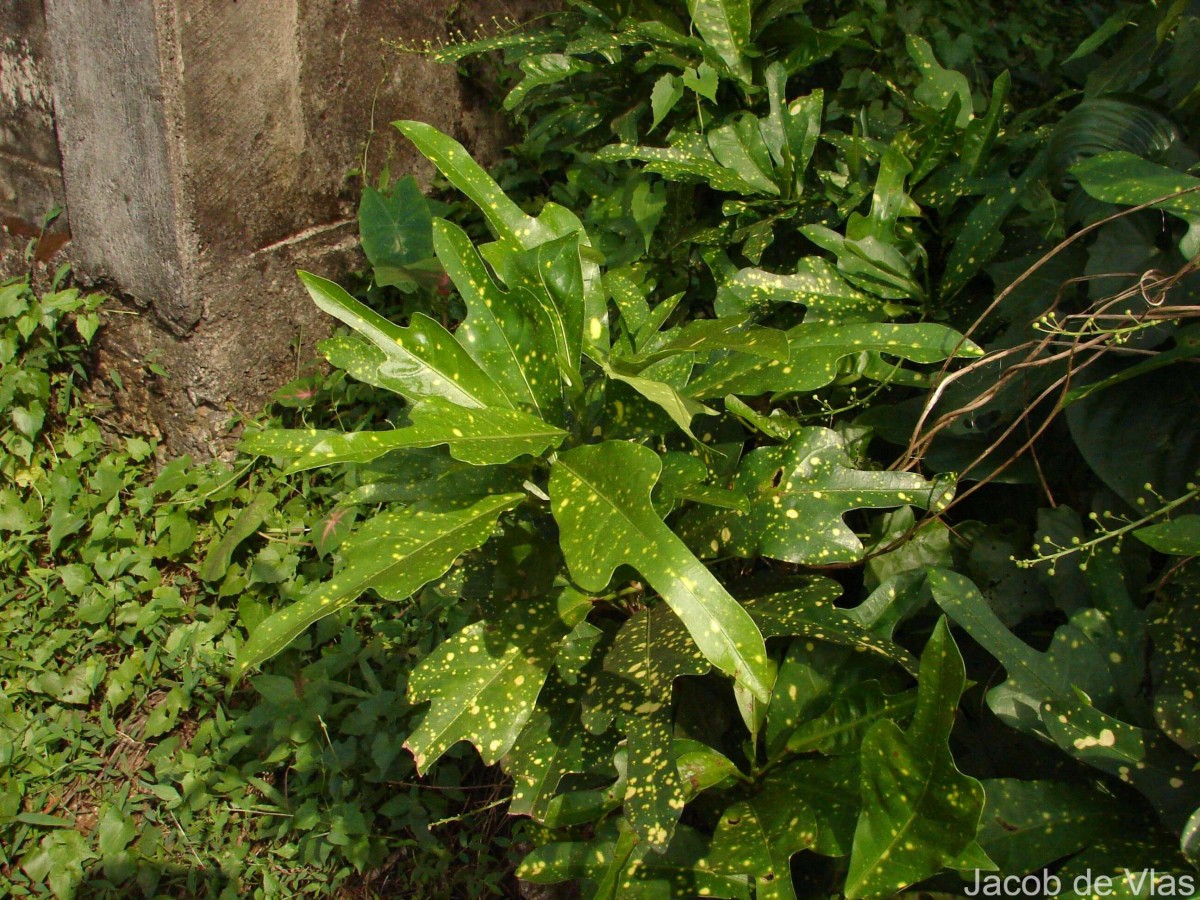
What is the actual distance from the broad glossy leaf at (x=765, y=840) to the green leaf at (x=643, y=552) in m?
0.32

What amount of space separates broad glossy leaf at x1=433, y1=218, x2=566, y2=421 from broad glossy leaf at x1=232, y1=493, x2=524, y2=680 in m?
0.19

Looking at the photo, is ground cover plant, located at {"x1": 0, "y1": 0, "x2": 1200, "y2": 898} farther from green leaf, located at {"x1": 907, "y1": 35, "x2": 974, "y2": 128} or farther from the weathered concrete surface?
the weathered concrete surface

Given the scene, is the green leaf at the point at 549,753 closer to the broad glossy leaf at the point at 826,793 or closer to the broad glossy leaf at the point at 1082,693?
the broad glossy leaf at the point at 826,793

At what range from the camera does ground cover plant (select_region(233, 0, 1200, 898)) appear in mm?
1344

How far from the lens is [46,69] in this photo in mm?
2699

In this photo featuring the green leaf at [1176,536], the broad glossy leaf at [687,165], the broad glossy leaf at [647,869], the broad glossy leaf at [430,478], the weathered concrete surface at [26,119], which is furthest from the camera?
the weathered concrete surface at [26,119]

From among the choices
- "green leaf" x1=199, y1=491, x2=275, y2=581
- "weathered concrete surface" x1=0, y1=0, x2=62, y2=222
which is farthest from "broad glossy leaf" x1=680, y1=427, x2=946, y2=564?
"weathered concrete surface" x1=0, y1=0, x2=62, y2=222

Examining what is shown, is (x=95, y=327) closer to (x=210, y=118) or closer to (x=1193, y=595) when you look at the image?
(x=210, y=118)

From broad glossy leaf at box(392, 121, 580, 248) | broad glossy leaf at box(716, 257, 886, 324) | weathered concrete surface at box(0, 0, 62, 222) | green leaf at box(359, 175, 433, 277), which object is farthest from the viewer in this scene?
green leaf at box(359, 175, 433, 277)

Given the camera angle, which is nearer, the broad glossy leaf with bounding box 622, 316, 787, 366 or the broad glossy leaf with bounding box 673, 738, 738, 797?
the broad glossy leaf with bounding box 622, 316, 787, 366

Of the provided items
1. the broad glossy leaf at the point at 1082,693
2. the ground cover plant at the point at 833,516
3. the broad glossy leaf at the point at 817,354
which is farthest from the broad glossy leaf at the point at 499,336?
the broad glossy leaf at the point at 1082,693

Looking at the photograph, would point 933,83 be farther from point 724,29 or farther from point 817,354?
point 817,354

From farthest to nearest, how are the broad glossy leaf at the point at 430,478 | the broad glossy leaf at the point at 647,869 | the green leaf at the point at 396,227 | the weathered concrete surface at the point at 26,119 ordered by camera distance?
the green leaf at the point at 396,227, the weathered concrete surface at the point at 26,119, the broad glossy leaf at the point at 430,478, the broad glossy leaf at the point at 647,869

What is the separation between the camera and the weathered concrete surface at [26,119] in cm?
269
